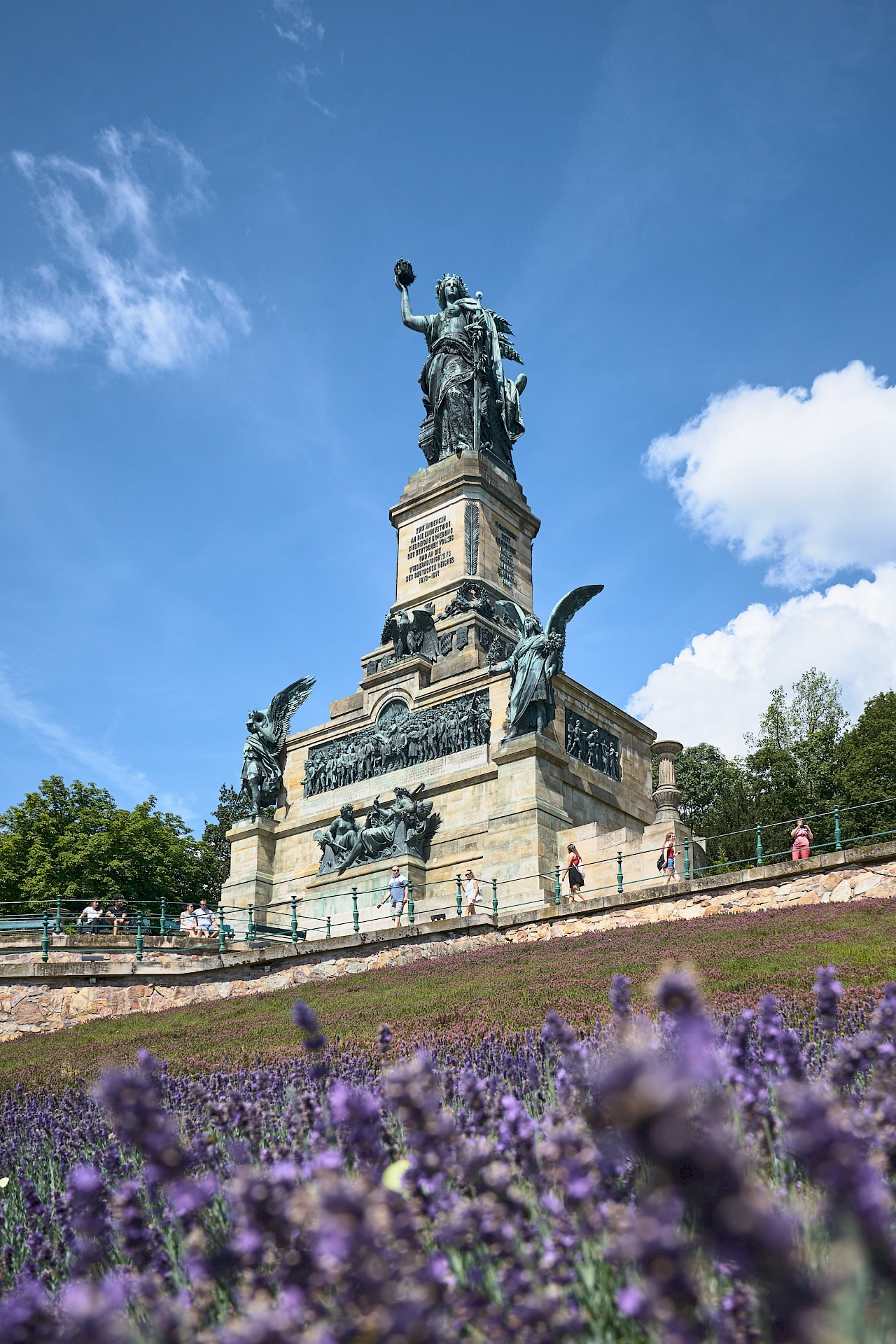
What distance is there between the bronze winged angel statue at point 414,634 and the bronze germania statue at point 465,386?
26.7 feet

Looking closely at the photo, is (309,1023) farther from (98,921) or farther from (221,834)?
(221,834)

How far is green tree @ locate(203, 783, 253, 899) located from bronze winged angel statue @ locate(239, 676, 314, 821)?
40.9ft

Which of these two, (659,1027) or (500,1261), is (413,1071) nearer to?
(500,1261)

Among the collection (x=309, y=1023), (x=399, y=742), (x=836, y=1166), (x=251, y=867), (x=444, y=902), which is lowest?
(x=836, y=1166)

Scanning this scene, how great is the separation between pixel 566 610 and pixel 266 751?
11908 mm

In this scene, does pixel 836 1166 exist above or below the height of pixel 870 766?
below

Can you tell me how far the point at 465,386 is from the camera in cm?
4238

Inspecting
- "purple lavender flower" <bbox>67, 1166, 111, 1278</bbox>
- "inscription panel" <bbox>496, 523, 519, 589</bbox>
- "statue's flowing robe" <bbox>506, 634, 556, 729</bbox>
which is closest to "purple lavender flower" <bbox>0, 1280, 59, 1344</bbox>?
"purple lavender flower" <bbox>67, 1166, 111, 1278</bbox>

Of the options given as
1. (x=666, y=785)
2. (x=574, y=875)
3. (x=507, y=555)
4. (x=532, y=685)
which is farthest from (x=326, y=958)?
(x=507, y=555)

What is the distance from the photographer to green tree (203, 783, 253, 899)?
52344 mm

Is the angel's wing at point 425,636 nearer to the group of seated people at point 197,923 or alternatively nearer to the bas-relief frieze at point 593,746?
the bas-relief frieze at point 593,746

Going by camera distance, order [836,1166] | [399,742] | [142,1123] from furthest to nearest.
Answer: [399,742], [142,1123], [836,1166]

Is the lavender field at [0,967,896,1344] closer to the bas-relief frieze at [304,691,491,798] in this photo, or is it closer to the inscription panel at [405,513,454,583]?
the bas-relief frieze at [304,691,491,798]

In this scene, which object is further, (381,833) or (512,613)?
(512,613)
